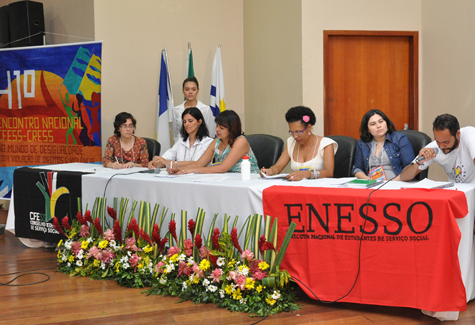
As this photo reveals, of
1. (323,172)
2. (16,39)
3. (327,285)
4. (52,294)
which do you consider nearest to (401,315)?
(327,285)

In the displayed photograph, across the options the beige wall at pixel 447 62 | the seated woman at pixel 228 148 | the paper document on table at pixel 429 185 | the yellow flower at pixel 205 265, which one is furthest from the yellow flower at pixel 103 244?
the beige wall at pixel 447 62

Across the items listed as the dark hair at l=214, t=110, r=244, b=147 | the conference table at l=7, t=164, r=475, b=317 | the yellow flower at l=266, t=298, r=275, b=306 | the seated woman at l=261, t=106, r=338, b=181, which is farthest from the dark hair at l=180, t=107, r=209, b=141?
the yellow flower at l=266, t=298, r=275, b=306

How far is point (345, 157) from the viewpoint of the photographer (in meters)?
3.40

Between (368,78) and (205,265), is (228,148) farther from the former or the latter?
(368,78)

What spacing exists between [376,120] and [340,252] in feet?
3.75

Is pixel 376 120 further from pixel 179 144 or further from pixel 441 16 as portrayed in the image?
pixel 441 16

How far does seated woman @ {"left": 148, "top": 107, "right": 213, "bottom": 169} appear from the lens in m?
3.79

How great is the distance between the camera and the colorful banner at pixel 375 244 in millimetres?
2137

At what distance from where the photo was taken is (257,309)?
2377 millimetres

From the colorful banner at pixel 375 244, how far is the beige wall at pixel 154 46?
10.8 feet

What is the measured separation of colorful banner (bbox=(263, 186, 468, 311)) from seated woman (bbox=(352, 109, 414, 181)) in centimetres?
80

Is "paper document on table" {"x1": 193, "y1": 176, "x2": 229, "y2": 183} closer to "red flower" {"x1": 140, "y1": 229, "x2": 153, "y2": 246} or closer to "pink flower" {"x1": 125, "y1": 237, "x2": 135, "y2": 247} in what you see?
"red flower" {"x1": 140, "y1": 229, "x2": 153, "y2": 246}

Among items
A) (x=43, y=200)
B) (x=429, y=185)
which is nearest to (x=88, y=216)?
(x=43, y=200)

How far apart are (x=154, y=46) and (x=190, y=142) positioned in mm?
1919
